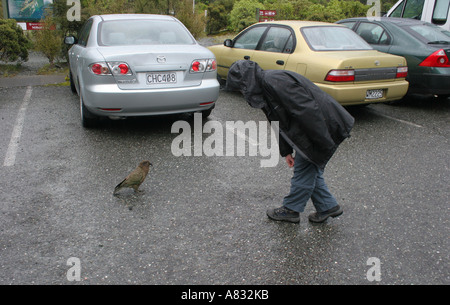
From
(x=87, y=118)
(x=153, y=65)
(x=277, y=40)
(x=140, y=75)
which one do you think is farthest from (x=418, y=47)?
(x=87, y=118)

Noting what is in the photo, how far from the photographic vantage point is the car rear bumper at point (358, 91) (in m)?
5.96

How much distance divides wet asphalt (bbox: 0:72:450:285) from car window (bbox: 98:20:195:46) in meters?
1.25

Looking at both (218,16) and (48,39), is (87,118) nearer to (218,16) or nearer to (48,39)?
(48,39)

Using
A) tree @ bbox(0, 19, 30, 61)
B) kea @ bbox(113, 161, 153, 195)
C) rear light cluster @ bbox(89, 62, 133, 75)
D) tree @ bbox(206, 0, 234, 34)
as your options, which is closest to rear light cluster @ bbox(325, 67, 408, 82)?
rear light cluster @ bbox(89, 62, 133, 75)

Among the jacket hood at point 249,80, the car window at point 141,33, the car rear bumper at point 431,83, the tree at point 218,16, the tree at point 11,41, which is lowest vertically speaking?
the tree at point 218,16

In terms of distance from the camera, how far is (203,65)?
557 centimetres

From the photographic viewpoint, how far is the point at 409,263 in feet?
9.51

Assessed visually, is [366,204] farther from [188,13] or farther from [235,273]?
[188,13]

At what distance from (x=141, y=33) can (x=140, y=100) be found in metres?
1.26

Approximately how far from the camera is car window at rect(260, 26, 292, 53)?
6.89 m

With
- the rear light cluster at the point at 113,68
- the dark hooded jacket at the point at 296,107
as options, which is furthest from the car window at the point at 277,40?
the dark hooded jacket at the point at 296,107

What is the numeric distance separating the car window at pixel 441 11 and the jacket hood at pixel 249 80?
8349mm

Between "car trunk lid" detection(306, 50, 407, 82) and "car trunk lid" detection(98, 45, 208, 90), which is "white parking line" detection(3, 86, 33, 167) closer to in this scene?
"car trunk lid" detection(98, 45, 208, 90)

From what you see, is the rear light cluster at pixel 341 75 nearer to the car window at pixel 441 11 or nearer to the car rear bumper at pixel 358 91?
the car rear bumper at pixel 358 91
